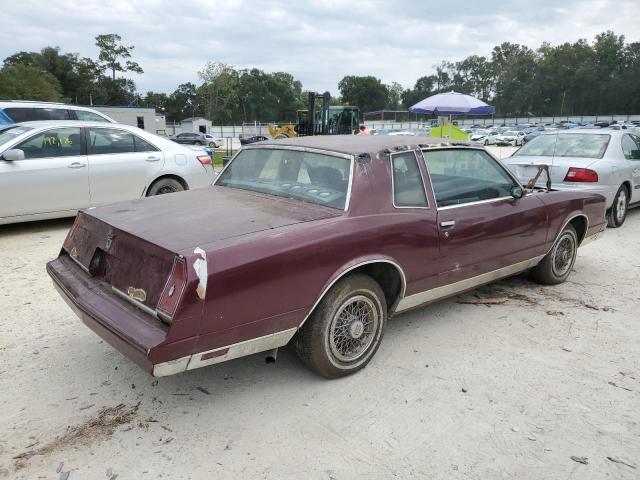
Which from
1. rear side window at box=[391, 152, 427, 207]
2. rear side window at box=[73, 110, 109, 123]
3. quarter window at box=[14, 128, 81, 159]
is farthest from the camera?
rear side window at box=[73, 110, 109, 123]

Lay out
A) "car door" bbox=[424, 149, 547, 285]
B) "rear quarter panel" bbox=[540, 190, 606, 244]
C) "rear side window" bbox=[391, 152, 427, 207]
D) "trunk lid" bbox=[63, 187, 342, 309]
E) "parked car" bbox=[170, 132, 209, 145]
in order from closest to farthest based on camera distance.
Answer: "trunk lid" bbox=[63, 187, 342, 309] → "rear side window" bbox=[391, 152, 427, 207] → "car door" bbox=[424, 149, 547, 285] → "rear quarter panel" bbox=[540, 190, 606, 244] → "parked car" bbox=[170, 132, 209, 145]

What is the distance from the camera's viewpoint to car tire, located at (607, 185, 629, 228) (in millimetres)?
7859

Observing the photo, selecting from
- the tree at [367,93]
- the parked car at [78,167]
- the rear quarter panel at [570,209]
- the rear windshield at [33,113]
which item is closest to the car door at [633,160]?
the rear quarter panel at [570,209]

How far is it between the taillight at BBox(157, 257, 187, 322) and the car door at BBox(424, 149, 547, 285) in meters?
1.93

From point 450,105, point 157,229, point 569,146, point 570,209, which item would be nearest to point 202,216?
point 157,229

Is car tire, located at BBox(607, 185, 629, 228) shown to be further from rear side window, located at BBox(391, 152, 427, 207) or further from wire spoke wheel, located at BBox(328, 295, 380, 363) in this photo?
wire spoke wheel, located at BBox(328, 295, 380, 363)

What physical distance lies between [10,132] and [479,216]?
20.6ft

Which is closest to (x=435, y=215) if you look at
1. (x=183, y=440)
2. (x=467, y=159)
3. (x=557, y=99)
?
(x=467, y=159)

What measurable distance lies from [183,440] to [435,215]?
2217 mm

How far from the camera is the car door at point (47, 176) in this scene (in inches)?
249

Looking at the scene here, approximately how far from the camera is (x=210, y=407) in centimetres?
298

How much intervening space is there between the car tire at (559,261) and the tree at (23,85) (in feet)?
168

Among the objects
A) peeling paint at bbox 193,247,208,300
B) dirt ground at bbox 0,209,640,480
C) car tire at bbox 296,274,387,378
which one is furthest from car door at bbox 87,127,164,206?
peeling paint at bbox 193,247,208,300

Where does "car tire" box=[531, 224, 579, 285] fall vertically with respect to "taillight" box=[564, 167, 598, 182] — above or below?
below
